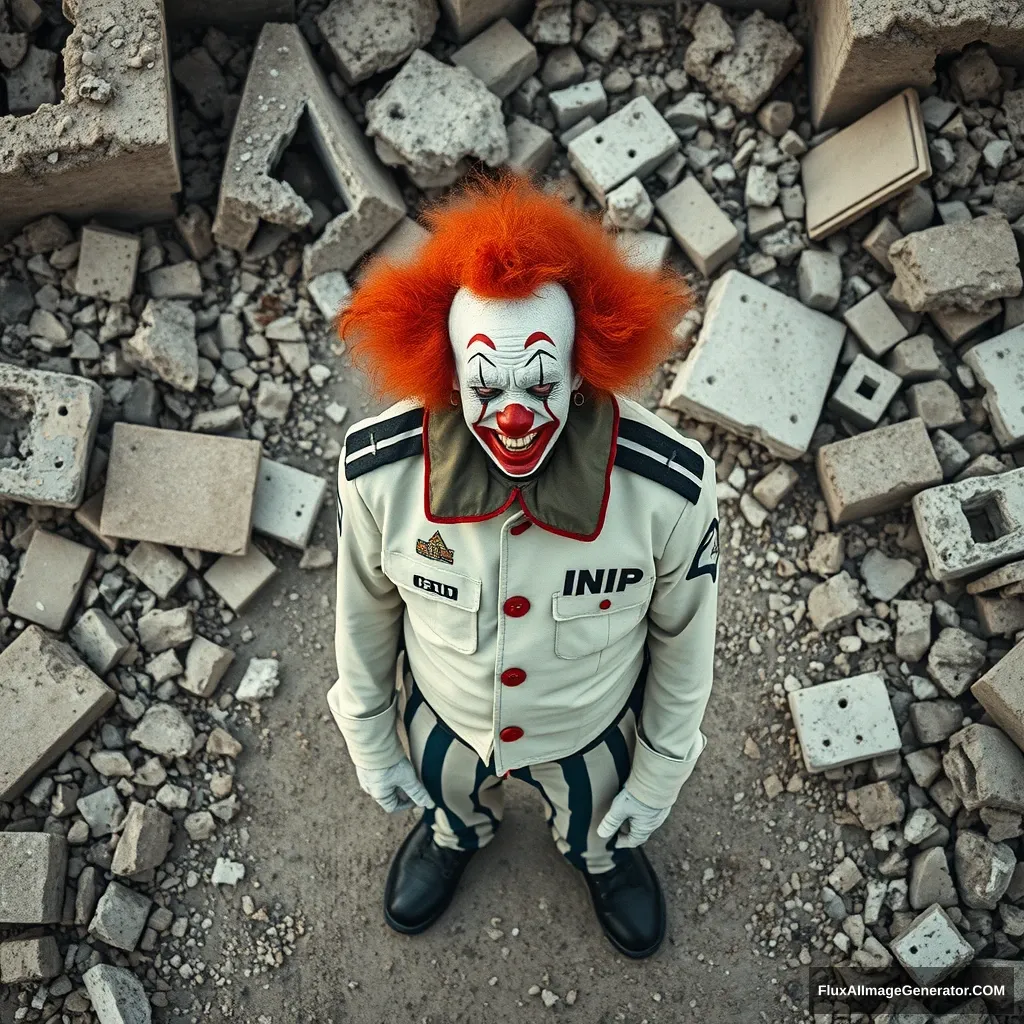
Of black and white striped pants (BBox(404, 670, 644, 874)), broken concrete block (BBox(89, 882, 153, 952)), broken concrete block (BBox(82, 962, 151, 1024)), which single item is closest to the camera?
black and white striped pants (BBox(404, 670, 644, 874))

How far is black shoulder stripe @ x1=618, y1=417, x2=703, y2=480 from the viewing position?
218cm

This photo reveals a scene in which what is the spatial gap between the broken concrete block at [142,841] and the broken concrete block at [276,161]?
211 cm

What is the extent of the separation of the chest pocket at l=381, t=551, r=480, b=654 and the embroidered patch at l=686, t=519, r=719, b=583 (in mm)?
497

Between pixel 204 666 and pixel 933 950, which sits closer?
pixel 933 950

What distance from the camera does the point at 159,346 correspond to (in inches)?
147

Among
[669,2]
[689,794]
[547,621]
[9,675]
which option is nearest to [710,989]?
[689,794]

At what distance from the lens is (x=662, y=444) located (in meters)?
2.18

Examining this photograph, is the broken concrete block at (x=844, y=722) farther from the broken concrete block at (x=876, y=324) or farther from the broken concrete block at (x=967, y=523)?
the broken concrete block at (x=876, y=324)

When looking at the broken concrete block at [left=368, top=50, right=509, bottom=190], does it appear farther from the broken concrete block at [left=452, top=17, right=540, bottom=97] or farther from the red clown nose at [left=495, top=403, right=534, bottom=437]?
the red clown nose at [left=495, top=403, right=534, bottom=437]

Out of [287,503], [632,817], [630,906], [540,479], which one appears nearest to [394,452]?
[540,479]

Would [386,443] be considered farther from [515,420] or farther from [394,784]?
[394,784]

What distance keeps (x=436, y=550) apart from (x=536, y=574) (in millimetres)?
233

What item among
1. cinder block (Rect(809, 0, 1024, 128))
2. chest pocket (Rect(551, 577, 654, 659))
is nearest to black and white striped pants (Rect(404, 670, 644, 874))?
chest pocket (Rect(551, 577, 654, 659))

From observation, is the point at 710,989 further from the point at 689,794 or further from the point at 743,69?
the point at 743,69
